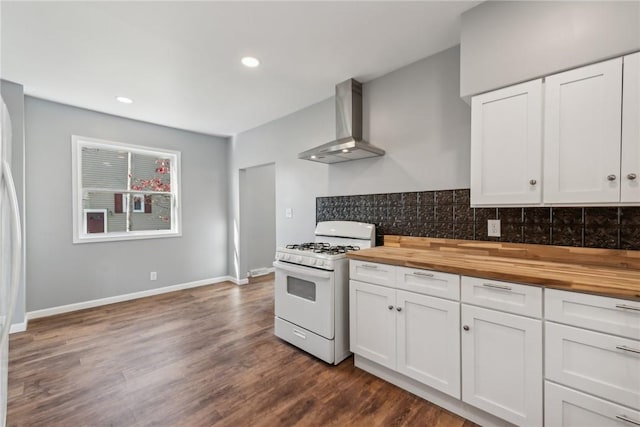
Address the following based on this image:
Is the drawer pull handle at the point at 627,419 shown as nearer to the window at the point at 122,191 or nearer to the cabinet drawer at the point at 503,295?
the cabinet drawer at the point at 503,295

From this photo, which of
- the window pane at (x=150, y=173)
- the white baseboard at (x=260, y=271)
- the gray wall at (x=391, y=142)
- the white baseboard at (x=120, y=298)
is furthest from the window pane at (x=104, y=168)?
the white baseboard at (x=260, y=271)

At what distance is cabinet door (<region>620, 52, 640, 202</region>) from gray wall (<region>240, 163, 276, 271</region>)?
4250mm

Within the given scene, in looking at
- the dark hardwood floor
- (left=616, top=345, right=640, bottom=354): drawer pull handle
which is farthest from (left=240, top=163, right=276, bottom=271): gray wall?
(left=616, top=345, right=640, bottom=354): drawer pull handle

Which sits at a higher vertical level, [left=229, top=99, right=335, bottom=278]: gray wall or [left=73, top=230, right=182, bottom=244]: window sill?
[left=229, top=99, right=335, bottom=278]: gray wall

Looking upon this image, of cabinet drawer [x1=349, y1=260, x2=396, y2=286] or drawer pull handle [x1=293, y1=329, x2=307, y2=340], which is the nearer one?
cabinet drawer [x1=349, y1=260, x2=396, y2=286]

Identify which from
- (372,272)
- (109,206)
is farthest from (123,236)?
(372,272)

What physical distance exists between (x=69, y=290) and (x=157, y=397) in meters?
2.60

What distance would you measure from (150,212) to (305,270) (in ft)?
10.3

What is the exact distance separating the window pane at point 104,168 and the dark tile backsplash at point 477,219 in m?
3.05

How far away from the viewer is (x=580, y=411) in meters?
1.26

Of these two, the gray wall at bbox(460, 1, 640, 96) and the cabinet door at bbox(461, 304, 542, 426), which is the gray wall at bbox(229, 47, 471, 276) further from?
the cabinet door at bbox(461, 304, 542, 426)

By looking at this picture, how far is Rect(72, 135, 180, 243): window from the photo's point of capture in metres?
3.60

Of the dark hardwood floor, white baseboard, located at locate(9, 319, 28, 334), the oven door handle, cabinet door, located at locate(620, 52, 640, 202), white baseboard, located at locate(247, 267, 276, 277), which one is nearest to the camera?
cabinet door, located at locate(620, 52, 640, 202)

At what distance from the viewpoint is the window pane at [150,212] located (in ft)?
13.4
